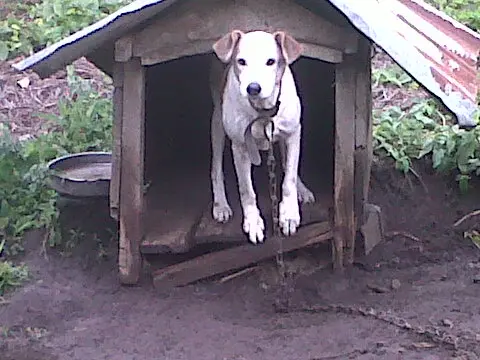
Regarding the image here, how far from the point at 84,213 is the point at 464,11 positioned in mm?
4041

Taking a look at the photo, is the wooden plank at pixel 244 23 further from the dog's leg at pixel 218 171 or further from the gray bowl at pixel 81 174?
the gray bowl at pixel 81 174

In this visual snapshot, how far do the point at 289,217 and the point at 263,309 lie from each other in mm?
527

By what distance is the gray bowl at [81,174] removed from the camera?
6.14m

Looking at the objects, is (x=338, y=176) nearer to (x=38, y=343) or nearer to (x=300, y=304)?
(x=300, y=304)

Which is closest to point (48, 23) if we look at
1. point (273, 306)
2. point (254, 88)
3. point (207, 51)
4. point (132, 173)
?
point (132, 173)

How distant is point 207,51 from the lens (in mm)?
5324

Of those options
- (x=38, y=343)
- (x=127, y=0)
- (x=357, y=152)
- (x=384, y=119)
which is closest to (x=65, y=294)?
(x=38, y=343)

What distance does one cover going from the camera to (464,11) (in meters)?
8.80

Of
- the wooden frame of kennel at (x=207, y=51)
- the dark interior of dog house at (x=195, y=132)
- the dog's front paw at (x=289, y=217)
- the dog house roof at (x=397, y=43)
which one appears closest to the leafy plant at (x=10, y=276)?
the wooden frame of kennel at (x=207, y=51)

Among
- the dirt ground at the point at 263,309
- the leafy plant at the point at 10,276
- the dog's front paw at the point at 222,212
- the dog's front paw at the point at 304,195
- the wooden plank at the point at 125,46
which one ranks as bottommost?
the leafy plant at the point at 10,276

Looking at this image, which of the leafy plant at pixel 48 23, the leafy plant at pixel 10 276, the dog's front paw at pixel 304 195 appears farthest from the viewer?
the leafy plant at pixel 48 23

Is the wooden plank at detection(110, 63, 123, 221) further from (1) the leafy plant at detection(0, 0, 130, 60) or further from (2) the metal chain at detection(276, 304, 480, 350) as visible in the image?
(1) the leafy plant at detection(0, 0, 130, 60)

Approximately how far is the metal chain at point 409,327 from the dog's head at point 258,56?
1.02 m

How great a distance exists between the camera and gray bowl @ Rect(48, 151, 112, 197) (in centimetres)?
614
